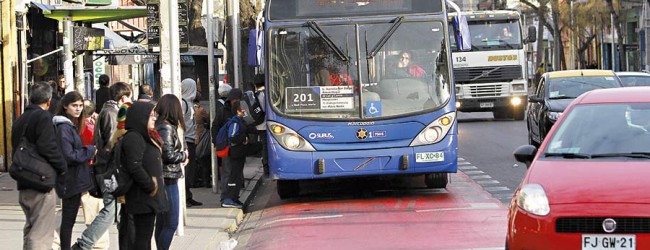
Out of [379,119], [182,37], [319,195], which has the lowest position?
[319,195]

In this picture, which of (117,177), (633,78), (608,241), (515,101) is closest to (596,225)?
(608,241)

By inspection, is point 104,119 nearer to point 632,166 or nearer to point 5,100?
point 632,166

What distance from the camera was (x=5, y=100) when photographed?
878 inches

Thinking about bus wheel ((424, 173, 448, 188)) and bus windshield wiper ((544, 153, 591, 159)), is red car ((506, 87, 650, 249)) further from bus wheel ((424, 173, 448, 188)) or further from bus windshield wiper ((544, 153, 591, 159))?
bus wheel ((424, 173, 448, 188))

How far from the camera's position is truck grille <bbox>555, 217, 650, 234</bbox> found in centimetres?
830

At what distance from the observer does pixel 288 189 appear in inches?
685

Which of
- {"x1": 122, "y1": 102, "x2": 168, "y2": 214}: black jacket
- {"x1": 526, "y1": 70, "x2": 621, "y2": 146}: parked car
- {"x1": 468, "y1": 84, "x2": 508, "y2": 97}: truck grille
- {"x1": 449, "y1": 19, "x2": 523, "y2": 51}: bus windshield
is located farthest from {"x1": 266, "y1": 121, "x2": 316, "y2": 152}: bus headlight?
{"x1": 468, "y1": 84, "x2": 508, "y2": 97}: truck grille

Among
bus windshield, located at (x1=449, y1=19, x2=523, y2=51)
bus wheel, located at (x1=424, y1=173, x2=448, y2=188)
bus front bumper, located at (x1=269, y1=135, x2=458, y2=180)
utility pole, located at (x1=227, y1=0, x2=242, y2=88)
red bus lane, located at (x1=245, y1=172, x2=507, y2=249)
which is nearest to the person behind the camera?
red bus lane, located at (x1=245, y1=172, x2=507, y2=249)

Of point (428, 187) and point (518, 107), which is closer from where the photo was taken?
point (428, 187)

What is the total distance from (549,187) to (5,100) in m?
15.3

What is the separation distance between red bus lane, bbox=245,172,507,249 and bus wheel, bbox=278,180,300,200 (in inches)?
6.7

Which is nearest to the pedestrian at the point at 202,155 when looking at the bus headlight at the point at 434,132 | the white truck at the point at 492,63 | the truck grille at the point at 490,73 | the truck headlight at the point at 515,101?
the bus headlight at the point at 434,132

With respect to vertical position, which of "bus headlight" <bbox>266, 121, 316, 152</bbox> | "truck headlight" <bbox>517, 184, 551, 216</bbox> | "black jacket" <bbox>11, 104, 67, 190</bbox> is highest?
"black jacket" <bbox>11, 104, 67, 190</bbox>

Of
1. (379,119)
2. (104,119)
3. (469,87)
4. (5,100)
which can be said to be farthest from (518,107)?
(104,119)
